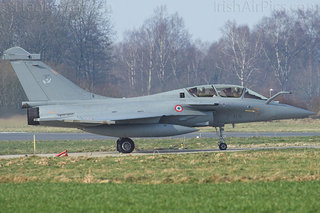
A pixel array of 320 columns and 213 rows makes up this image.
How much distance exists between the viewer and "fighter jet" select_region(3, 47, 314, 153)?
76.0ft

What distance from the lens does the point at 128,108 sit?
2356cm

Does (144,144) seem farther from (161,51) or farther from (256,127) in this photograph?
(161,51)

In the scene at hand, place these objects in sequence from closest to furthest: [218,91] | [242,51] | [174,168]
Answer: [174,168], [218,91], [242,51]

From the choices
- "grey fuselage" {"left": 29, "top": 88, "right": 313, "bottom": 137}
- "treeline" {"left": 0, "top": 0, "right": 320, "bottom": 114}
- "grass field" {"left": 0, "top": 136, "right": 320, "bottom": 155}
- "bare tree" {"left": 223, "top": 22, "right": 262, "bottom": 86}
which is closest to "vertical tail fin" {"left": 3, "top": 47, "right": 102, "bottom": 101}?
"grey fuselage" {"left": 29, "top": 88, "right": 313, "bottom": 137}

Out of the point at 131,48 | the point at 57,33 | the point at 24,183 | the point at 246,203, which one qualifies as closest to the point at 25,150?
the point at 24,183

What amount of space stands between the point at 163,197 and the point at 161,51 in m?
64.7

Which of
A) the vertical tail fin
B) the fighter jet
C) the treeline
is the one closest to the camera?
the fighter jet

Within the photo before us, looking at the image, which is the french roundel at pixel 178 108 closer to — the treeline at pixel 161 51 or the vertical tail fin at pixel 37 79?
the vertical tail fin at pixel 37 79

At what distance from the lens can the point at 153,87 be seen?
238 feet

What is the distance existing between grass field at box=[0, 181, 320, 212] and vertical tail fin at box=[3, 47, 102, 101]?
9881 mm

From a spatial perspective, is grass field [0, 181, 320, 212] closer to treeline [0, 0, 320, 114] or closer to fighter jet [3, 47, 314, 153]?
fighter jet [3, 47, 314, 153]

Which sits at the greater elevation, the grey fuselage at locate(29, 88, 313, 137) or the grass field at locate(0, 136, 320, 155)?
the grey fuselage at locate(29, 88, 313, 137)

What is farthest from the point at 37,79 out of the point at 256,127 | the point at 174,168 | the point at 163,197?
the point at 256,127

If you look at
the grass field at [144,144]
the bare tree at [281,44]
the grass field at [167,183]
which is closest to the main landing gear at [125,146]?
the grass field at [144,144]
